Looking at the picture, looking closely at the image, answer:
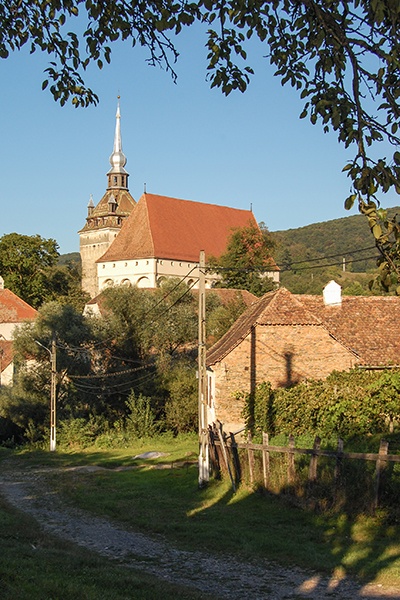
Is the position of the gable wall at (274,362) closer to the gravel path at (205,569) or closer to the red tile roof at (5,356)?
the gravel path at (205,569)

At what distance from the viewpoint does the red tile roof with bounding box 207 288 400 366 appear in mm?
30250

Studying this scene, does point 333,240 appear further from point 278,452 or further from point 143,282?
point 278,452

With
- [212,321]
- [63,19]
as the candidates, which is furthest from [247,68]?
[212,321]

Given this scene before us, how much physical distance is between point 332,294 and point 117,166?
9117cm

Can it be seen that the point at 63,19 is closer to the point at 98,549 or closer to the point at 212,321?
the point at 98,549

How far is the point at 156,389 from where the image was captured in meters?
44.4

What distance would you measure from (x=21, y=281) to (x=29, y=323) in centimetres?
3631

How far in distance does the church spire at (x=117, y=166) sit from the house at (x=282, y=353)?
90569 millimetres

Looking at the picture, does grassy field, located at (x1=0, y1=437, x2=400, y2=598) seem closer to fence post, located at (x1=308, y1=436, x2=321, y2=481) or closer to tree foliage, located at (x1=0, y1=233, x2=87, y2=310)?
fence post, located at (x1=308, y1=436, x2=321, y2=481)

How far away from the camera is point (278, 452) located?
56.3 feet

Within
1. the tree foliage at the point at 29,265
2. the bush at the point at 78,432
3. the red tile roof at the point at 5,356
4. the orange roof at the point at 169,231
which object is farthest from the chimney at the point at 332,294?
the orange roof at the point at 169,231

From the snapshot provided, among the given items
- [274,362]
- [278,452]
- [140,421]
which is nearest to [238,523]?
[278,452]

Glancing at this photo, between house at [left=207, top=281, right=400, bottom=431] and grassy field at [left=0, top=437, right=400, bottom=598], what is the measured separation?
4952 mm

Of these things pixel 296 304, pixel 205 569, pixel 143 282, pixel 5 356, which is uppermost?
pixel 143 282
